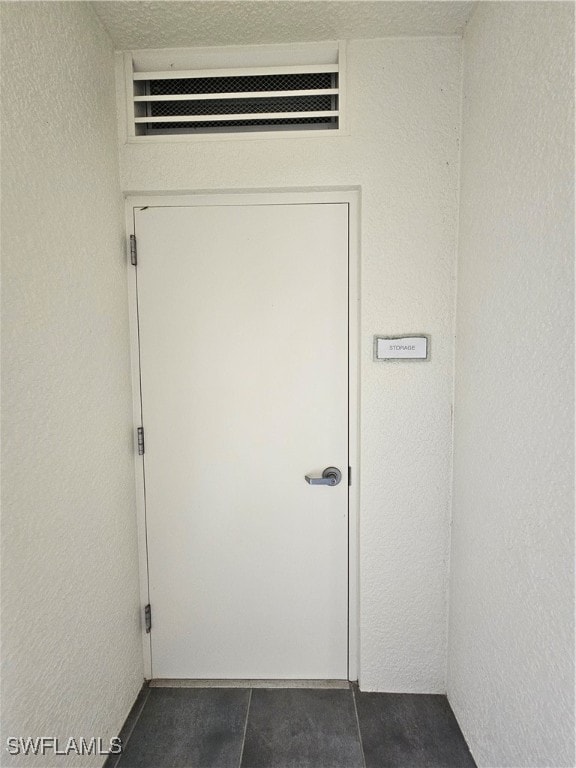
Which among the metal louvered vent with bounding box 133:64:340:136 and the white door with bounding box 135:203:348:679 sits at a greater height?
the metal louvered vent with bounding box 133:64:340:136

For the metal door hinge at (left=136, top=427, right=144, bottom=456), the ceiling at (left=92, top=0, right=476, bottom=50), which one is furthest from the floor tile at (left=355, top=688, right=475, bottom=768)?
the ceiling at (left=92, top=0, right=476, bottom=50)

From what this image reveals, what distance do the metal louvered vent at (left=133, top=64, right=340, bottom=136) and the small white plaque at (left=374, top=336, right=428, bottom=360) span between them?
86 cm

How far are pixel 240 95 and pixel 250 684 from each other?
2.45 metres

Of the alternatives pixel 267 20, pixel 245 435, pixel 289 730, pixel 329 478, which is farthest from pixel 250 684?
pixel 267 20

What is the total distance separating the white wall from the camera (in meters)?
0.91

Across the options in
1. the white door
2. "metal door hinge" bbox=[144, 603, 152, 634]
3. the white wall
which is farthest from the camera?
"metal door hinge" bbox=[144, 603, 152, 634]

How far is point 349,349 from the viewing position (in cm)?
159

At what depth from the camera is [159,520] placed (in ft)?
5.48

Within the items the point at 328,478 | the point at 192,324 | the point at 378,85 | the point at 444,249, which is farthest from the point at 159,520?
the point at 378,85

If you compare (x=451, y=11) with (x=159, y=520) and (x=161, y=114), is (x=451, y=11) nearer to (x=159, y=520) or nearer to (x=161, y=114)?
(x=161, y=114)

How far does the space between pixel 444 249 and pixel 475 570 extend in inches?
47.4

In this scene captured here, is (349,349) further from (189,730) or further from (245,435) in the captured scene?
(189,730)

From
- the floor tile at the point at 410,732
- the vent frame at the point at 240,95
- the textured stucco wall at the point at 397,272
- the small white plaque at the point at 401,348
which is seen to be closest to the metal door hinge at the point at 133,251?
the textured stucco wall at the point at 397,272

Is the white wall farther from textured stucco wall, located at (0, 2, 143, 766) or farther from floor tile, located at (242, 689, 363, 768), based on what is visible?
textured stucco wall, located at (0, 2, 143, 766)
